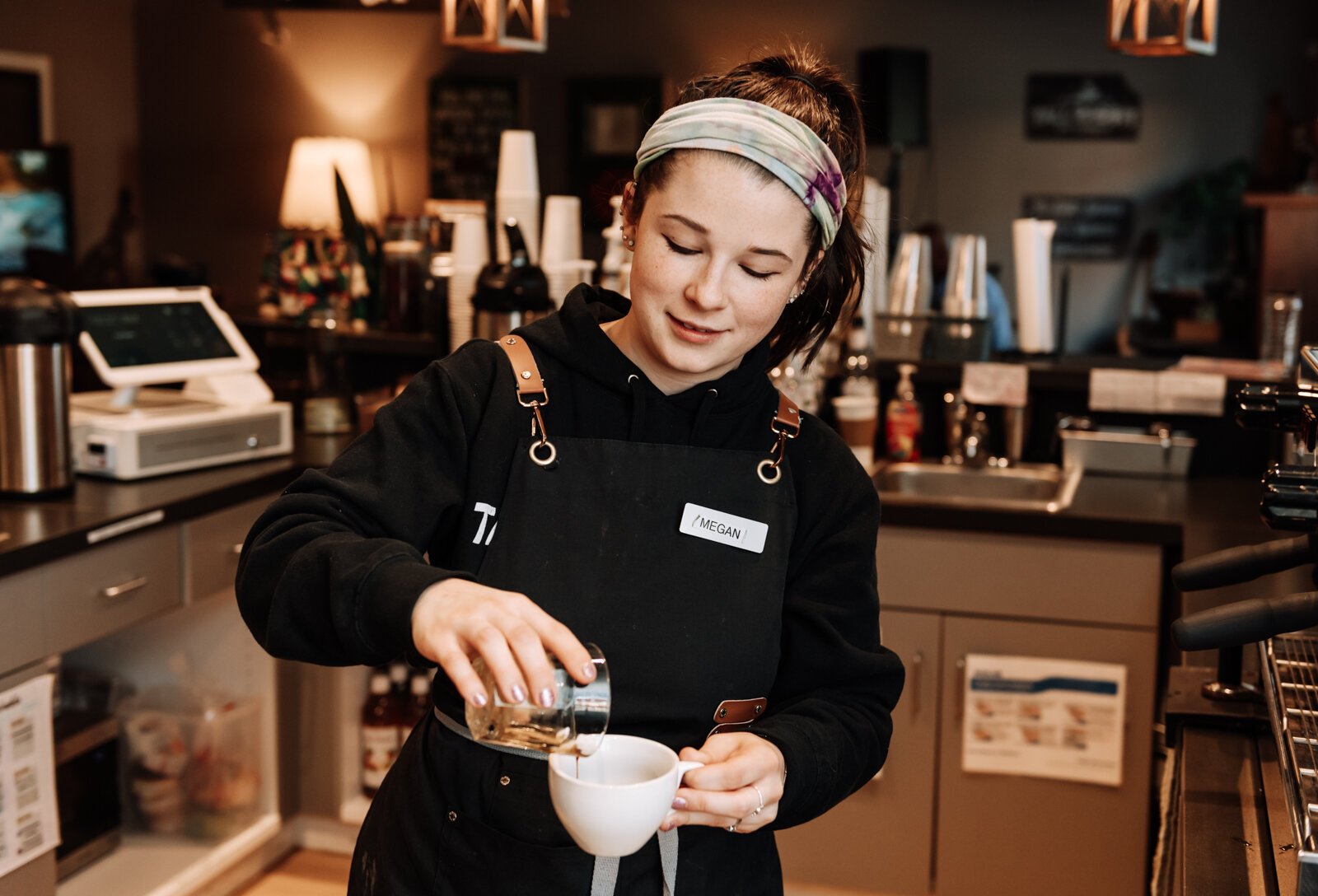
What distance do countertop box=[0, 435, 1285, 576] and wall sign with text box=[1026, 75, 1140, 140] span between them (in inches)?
162

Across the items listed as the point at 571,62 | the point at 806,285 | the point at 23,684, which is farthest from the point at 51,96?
the point at 806,285

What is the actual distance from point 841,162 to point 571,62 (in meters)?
6.06

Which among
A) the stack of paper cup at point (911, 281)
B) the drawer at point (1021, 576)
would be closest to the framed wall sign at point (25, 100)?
the stack of paper cup at point (911, 281)

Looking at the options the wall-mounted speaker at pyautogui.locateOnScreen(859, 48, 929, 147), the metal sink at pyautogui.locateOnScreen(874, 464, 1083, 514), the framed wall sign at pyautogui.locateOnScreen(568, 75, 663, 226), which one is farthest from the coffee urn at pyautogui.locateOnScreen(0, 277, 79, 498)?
the wall-mounted speaker at pyautogui.locateOnScreen(859, 48, 929, 147)

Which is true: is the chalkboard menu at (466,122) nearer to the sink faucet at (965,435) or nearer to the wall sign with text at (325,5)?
the wall sign with text at (325,5)

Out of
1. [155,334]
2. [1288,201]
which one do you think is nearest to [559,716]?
[155,334]

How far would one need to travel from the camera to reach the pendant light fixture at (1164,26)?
9.42 feet

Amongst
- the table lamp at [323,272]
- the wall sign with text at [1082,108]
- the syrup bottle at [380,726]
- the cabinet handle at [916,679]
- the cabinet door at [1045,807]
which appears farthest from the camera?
the wall sign with text at [1082,108]

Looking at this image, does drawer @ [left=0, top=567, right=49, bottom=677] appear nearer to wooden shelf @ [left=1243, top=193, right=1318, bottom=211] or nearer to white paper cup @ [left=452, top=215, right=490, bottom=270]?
white paper cup @ [left=452, top=215, right=490, bottom=270]

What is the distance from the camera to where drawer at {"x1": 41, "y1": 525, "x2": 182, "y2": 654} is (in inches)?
92.5

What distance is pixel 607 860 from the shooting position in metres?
1.33

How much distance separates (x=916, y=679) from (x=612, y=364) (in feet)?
5.78

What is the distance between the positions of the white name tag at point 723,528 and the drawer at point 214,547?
5.00 ft

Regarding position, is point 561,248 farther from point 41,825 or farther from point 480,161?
point 480,161
